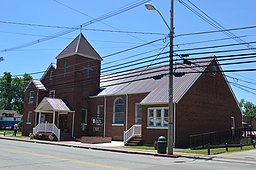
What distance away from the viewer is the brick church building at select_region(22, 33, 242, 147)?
2670 centimetres

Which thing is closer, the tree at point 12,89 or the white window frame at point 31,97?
the white window frame at point 31,97

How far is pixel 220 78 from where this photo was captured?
3269 cm

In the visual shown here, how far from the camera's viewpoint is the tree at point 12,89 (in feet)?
294

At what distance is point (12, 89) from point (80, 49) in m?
60.5

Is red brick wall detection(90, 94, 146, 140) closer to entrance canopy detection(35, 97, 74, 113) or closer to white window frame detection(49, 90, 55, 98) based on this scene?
entrance canopy detection(35, 97, 74, 113)

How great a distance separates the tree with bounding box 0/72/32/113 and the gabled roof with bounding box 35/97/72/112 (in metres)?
55.9

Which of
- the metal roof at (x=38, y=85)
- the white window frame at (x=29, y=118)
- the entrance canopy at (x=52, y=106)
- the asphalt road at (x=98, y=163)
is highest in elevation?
the metal roof at (x=38, y=85)

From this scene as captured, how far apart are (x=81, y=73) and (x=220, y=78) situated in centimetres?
1630

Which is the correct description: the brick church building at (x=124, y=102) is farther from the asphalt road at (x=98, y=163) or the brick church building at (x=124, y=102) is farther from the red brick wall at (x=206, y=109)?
the asphalt road at (x=98, y=163)

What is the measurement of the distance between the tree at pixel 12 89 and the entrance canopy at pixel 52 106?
183ft

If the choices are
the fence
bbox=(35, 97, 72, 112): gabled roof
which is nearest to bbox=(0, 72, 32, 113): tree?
bbox=(35, 97, 72, 112): gabled roof

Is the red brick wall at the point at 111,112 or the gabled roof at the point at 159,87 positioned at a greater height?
the gabled roof at the point at 159,87

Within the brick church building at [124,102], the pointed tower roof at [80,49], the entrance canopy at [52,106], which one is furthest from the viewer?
the pointed tower roof at [80,49]

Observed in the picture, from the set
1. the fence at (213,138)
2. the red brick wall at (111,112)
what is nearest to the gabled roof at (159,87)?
the red brick wall at (111,112)
